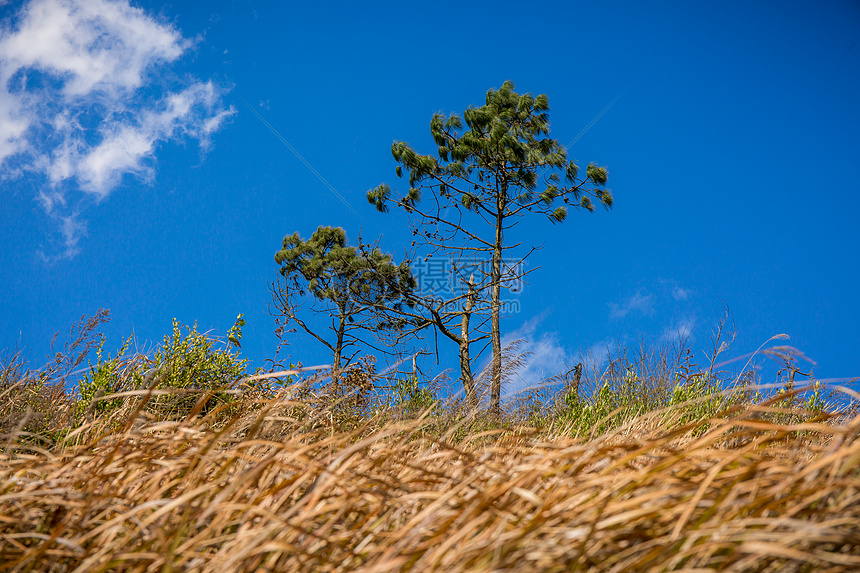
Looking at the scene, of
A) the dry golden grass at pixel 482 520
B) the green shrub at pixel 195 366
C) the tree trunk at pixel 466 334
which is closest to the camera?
the dry golden grass at pixel 482 520

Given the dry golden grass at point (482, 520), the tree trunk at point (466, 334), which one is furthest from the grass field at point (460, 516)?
the tree trunk at point (466, 334)

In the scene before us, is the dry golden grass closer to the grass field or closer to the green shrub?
the grass field

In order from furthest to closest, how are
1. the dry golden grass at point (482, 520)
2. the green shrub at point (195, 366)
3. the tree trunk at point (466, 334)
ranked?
1. the tree trunk at point (466, 334)
2. the green shrub at point (195, 366)
3. the dry golden grass at point (482, 520)

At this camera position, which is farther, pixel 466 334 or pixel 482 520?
pixel 466 334

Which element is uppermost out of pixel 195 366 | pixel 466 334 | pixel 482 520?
pixel 466 334

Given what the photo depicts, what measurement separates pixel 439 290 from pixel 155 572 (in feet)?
37.4

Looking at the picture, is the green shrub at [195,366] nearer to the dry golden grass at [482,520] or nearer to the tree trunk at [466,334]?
the dry golden grass at [482,520]

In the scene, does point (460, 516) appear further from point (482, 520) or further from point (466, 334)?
point (466, 334)

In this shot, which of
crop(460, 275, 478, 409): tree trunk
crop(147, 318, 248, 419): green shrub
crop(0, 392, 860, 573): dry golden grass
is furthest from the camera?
crop(460, 275, 478, 409): tree trunk

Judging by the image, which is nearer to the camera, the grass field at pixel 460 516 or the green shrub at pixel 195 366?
the grass field at pixel 460 516

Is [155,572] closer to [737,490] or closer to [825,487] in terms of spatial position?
[737,490]

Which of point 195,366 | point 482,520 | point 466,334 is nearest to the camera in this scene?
point 482,520

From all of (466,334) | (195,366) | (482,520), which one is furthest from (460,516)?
(466,334)

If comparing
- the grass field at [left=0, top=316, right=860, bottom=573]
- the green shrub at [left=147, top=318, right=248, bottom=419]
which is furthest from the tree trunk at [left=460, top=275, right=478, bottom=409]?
the grass field at [left=0, top=316, right=860, bottom=573]
